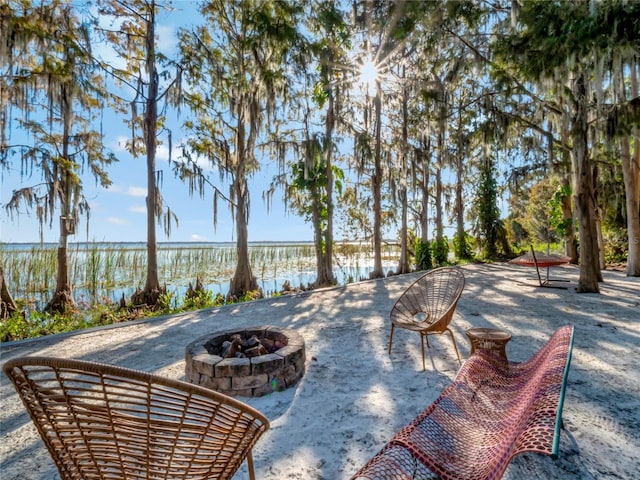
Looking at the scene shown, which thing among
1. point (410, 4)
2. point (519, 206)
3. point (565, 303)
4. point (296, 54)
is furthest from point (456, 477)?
point (519, 206)

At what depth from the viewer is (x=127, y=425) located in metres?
0.93

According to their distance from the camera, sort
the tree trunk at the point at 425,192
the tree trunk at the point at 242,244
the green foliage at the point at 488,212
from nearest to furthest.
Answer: the tree trunk at the point at 242,244, the tree trunk at the point at 425,192, the green foliage at the point at 488,212

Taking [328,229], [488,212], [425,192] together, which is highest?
[425,192]

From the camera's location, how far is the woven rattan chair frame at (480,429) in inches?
39.3

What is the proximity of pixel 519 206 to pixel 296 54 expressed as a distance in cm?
2234

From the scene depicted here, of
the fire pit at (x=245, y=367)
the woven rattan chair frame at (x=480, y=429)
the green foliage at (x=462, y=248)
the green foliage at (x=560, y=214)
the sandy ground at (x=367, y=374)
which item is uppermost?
the green foliage at (x=560, y=214)

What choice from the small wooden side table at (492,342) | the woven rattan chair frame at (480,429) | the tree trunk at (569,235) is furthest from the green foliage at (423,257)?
the woven rattan chair frame at (480,429)

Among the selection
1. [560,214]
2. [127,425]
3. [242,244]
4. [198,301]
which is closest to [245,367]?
[127,425]

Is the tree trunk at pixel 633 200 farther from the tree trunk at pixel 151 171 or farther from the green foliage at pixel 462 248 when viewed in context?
the tree trunk at pixel 151 171

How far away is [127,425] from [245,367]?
5.06 ft

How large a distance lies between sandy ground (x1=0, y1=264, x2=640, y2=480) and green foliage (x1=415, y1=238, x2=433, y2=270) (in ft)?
19.5

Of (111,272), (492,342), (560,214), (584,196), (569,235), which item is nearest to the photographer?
(492,342)

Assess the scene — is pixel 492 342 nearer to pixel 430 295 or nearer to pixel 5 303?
pixel 430 295

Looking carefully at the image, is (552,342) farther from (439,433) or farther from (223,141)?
(223,141)
